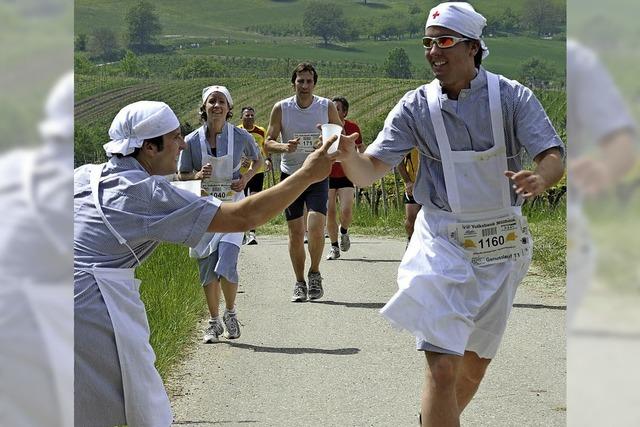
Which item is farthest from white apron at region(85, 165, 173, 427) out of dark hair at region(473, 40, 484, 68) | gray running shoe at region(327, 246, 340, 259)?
Answer: gray running shoe at region(327, 246, 340, 259)

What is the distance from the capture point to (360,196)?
2383 cm

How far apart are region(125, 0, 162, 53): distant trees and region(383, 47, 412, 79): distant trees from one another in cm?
951

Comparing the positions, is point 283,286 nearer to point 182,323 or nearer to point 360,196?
point 182,323

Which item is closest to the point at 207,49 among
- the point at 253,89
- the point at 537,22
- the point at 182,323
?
the point at 253,89

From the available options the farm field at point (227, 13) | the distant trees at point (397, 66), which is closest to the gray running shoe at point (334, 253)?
the distant trees at point (397, 66)

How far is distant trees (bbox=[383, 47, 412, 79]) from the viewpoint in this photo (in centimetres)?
4225

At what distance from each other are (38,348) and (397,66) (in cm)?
4101

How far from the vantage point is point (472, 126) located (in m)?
4.75

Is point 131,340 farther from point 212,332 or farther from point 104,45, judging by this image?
point 104,45

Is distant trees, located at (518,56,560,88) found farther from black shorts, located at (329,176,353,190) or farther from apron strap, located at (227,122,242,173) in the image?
apron strap, located at (227,122,242,173)

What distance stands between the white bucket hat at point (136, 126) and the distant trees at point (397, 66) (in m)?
38.4

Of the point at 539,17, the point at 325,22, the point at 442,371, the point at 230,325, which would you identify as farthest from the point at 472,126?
the point at 325,22

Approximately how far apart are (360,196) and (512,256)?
18952 mm

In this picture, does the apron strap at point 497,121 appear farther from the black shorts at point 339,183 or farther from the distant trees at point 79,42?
the black shorts at point 339,183
